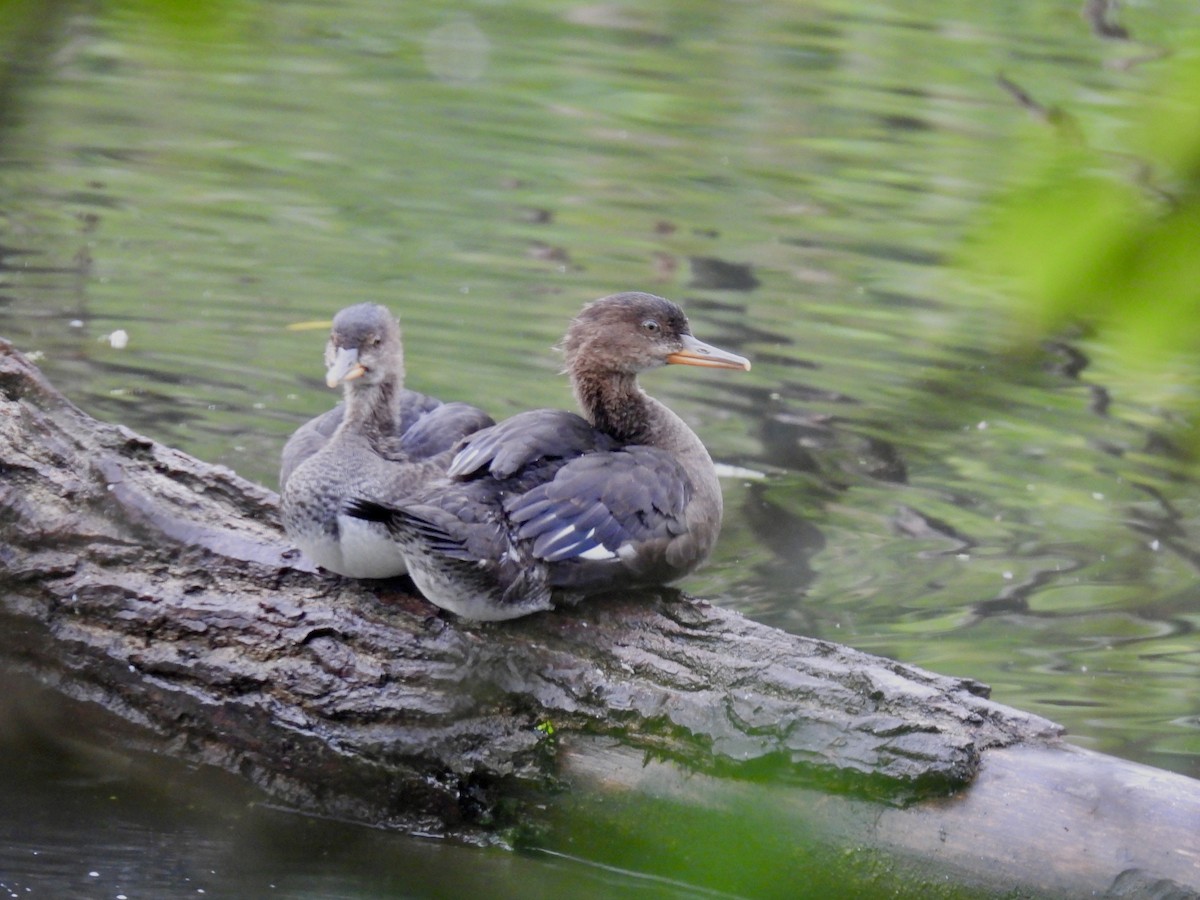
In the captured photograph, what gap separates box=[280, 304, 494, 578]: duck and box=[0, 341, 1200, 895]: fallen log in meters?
0.17

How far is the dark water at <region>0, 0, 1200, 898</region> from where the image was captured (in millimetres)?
3314

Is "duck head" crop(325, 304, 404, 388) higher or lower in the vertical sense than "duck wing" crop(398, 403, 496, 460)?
higher

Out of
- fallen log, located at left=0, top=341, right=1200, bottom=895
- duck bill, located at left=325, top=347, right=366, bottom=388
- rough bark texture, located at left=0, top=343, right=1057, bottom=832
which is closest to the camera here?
fallen log, located at left=0, top=341, right=1200, bottom=895

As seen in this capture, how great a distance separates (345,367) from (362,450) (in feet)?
0.89

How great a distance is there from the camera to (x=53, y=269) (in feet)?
26.8

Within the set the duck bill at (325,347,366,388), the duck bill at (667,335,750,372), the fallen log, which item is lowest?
the fallen log

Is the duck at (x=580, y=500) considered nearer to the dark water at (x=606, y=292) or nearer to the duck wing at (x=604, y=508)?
the duck wing at (x=604, y=508)

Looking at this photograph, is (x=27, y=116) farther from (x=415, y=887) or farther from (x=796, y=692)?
(x=415, y=887)

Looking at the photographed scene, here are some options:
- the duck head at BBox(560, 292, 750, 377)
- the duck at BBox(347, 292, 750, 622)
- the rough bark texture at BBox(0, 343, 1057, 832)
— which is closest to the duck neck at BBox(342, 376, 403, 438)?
the duck at BBox(347, 292, 750, 622)

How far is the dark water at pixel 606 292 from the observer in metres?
3.31

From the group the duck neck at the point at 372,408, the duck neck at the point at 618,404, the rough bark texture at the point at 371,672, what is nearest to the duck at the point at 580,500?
the duck neck at the point at 618,404

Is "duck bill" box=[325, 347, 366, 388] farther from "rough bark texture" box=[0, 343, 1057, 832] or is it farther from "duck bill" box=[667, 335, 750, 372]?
"duck bill" box=[667, 335, 750, 372]

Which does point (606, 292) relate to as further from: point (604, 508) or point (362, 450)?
point (604, 508)

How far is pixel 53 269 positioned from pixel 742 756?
6.36m
